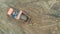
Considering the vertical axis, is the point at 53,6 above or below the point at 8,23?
above

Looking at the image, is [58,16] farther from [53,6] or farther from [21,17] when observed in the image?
[21,17]

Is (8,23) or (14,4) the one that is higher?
(14,4)

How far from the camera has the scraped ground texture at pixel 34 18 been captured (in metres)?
1.07

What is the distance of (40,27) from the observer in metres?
1.07

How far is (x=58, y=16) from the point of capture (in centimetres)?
110

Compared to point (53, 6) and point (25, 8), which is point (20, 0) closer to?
point (25, 8)

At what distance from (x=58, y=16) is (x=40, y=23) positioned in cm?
16

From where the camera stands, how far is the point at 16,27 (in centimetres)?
107

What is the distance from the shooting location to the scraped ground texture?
3.51 ft

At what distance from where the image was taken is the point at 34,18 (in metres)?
1.08

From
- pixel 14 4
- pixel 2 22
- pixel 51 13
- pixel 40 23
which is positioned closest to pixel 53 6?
pixel 51 13

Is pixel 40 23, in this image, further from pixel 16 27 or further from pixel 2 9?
pixel 2 9

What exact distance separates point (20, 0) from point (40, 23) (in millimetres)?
248

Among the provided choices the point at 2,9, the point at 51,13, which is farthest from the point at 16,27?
the point at 51,13
